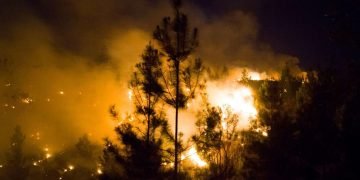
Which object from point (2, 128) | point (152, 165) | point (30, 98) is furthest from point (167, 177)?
point (30, 98)

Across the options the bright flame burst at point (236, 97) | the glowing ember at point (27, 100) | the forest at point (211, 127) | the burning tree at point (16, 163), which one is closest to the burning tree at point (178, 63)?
the forest at point (211, 127)

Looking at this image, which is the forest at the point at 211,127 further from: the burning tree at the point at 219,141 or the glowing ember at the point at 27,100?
the glowing ember at the point at 27,100

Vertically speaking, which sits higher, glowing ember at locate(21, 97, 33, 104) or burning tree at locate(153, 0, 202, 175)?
glowing ember at locate(21, 97, 33, 104)

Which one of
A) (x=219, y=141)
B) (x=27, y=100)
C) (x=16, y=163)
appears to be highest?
Answer: (x=27, y=100)

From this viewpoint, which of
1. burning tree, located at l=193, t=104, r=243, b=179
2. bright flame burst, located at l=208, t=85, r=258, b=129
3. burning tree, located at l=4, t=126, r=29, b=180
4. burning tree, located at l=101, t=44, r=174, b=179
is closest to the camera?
burning tree, located at l=101, t=44, r=174, b=179

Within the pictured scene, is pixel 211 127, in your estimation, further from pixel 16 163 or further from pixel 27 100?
pixel 27 100

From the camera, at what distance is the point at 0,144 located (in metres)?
63.5

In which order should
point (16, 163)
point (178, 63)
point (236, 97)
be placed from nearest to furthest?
point (178, 63) < point (236, 97) < point (16, 163)

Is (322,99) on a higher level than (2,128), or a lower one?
lower

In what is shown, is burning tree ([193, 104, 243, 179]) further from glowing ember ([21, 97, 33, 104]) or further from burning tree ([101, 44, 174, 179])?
glowing ember ([21, 97, 33, 104])

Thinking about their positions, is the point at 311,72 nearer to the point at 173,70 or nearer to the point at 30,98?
the point at 173,70

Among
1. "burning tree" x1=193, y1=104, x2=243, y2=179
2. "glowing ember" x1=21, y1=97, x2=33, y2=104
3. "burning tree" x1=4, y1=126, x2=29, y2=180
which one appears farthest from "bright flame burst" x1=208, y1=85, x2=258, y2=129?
"glowing ember" x1=21, y1=97, x2=33, y2=104

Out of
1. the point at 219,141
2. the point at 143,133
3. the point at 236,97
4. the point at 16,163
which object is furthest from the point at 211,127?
the point at 16,163

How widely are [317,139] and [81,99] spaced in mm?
57400
